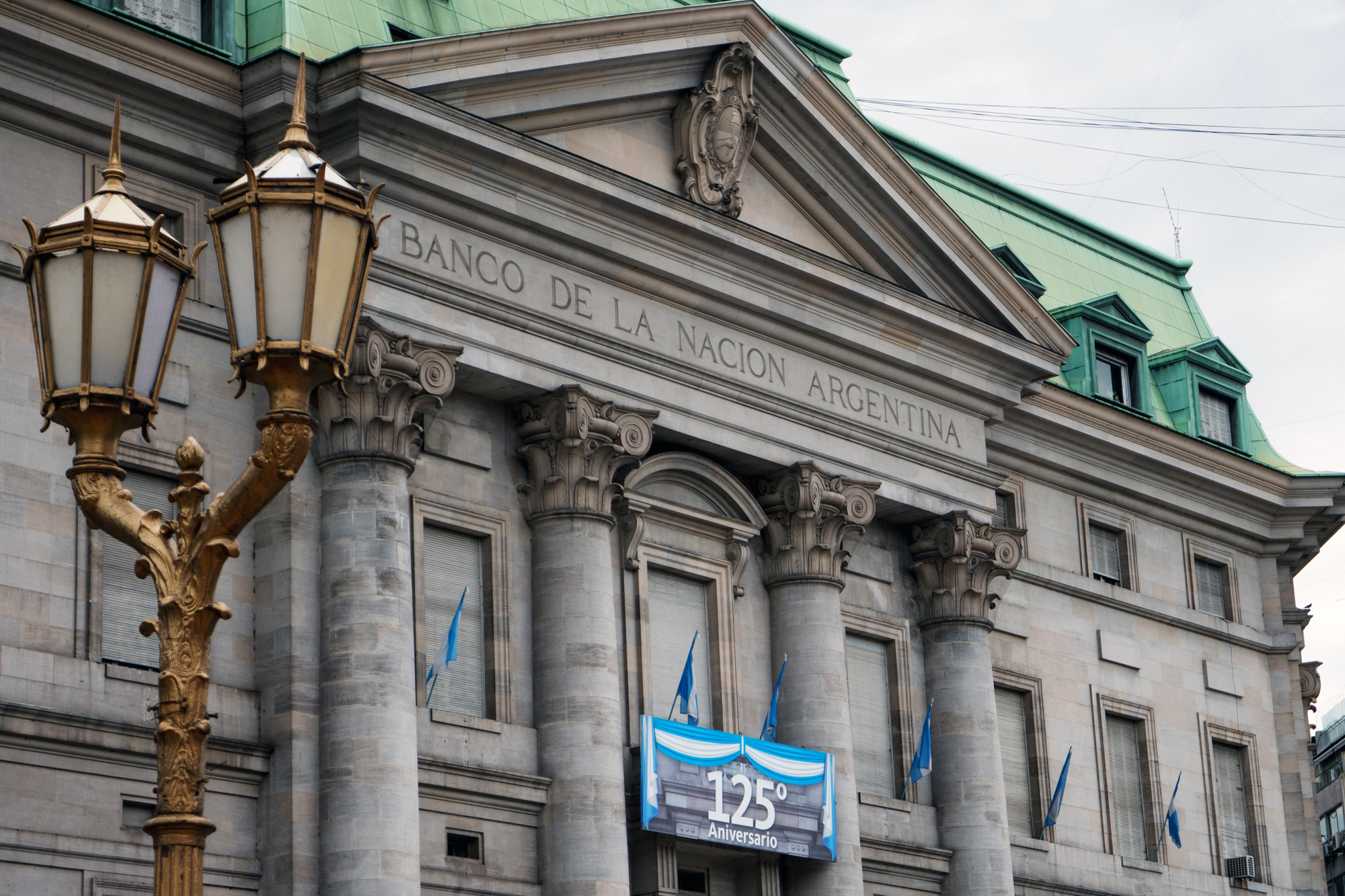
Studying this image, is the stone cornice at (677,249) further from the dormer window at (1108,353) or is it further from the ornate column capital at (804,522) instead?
the dormer window at (1108,353)

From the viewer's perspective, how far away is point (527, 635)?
36.4m

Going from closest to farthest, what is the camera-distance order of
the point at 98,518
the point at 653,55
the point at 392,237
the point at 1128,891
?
the point at 98,518 → the point at 392,237 → the point at 653,55 → the point at 1128,891

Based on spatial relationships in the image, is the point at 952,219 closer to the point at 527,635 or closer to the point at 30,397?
the point at 527,635

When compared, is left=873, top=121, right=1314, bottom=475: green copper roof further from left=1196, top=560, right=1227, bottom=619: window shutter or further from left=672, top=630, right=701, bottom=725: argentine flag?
left=672, top=630, right=701, bottom=725: argentine flag

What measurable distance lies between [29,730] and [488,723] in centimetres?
779

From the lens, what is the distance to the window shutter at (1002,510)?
47531mm

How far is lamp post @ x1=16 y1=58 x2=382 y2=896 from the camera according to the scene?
614 inches

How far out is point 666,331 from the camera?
38844mm

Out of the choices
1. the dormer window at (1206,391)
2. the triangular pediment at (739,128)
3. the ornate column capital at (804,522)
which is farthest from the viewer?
the dormer window at (1206,391)

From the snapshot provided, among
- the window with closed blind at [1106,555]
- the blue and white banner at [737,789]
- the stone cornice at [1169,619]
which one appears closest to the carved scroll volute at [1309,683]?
the stone cornice at [1169,619]

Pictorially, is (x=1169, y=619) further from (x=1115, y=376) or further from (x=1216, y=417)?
A: (x=1216, y=417)

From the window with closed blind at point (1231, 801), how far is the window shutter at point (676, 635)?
53.1 ft

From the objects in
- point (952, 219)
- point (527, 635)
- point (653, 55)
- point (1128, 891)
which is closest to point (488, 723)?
point (527, 635)

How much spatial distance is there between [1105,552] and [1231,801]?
6469mm
